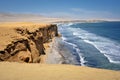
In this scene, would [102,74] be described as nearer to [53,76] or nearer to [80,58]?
[53,76]

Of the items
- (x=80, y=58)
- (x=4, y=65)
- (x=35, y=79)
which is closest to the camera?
(x=35, y=79)

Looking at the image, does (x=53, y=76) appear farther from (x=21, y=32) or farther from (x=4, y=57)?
(x=21, y=32)

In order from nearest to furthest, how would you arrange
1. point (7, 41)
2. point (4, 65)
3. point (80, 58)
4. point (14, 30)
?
point (4, 65), point (7, 41), point (14, 30), point (80, 58)

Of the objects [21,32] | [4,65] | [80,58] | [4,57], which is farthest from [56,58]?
[4,65]

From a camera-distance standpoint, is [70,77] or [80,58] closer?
[70,77]

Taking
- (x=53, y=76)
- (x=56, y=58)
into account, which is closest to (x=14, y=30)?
(x=56, y=58)

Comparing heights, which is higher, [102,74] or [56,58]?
[102,74]

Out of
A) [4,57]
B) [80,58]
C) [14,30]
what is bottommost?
[80,58]

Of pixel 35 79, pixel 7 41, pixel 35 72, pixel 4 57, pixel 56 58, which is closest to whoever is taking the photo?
pixel 35 79

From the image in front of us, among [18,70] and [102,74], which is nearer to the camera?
[102,74]
